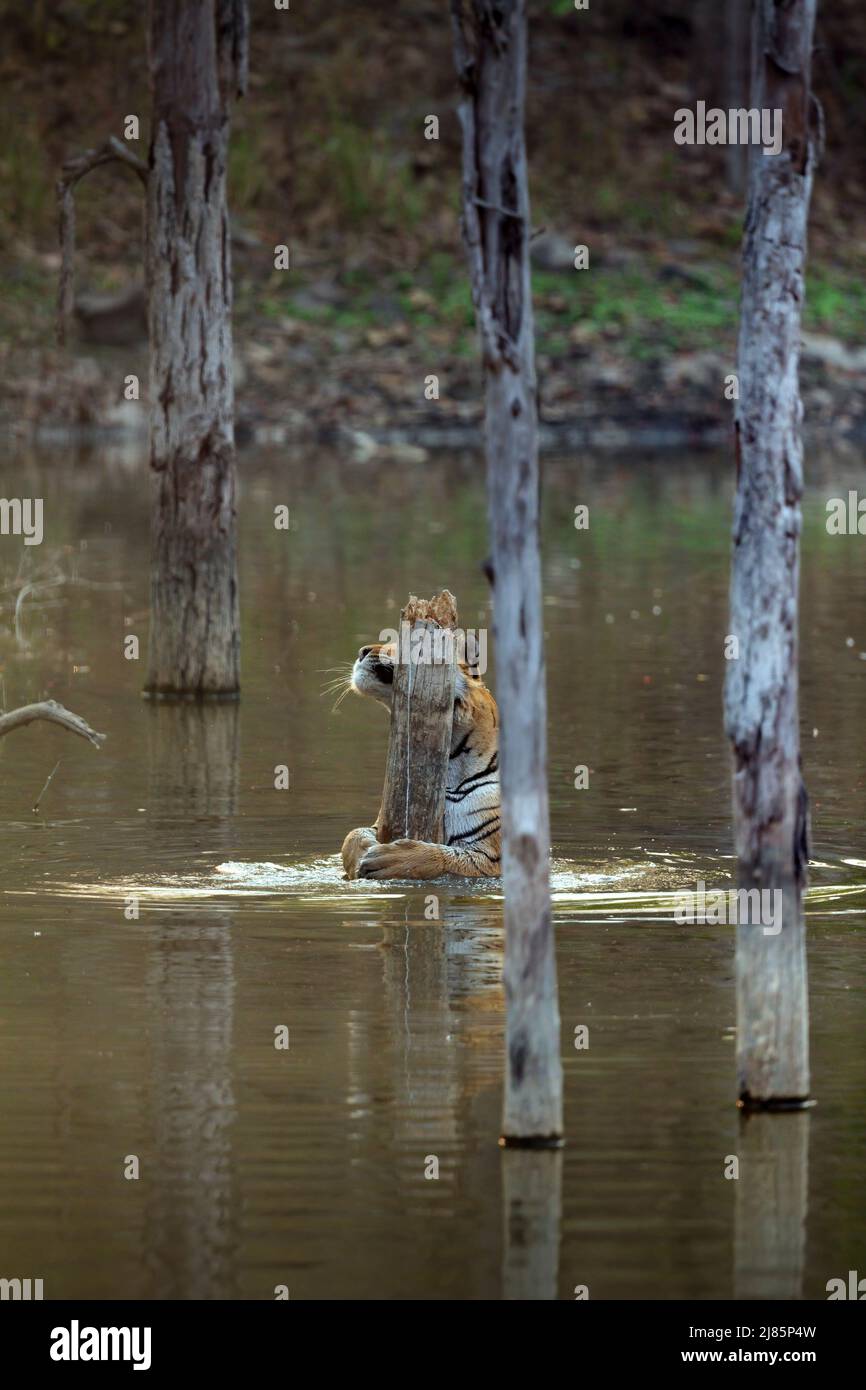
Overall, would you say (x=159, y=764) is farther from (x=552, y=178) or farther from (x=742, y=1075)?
(x=552, y=178)

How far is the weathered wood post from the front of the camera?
12.0 metres

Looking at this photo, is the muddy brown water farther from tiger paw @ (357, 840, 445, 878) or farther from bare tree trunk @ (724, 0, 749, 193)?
bare tree trunk @ (724, 0, 749, 193)

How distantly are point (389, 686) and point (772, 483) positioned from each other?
14.9ft

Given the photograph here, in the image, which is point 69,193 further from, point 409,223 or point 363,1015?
point 409,223

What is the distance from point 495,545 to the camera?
7.62 metres

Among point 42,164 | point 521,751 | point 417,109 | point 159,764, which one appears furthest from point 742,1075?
point 417,109

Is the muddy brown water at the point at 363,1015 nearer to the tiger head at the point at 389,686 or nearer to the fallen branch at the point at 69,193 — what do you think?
the tiger head at the point at 389,686

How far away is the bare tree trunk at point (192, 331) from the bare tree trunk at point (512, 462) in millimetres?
9151

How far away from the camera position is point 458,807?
12398 millimetres

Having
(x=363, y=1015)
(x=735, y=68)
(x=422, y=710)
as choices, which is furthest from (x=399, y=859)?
(x=735, y=68)

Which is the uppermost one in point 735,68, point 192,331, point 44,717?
point 735,68

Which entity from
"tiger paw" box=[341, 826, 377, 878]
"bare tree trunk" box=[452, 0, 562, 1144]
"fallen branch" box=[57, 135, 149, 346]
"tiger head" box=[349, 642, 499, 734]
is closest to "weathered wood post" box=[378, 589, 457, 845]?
"tiger head" box=[349, 642, 499, 734]

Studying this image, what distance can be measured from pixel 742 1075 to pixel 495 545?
6.97ft

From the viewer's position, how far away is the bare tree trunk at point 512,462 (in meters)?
7.50
